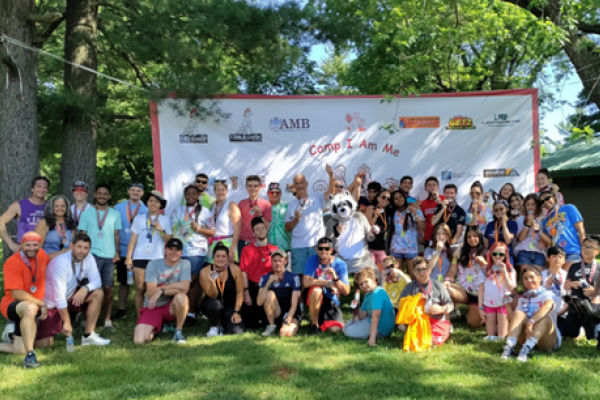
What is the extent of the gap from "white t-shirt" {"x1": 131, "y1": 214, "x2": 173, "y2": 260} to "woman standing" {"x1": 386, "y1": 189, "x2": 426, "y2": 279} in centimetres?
291

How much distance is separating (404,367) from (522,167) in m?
4.56

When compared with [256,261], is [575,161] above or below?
above

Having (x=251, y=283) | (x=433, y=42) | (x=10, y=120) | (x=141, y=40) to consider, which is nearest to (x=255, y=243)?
(x=251, y=283)

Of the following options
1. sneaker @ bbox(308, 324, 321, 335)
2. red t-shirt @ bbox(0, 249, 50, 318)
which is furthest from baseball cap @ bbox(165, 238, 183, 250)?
sneaker @ bbox(308, 324, 321, 335)

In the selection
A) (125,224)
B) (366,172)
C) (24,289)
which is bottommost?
(24,289)

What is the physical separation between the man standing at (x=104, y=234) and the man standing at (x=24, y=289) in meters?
0.88

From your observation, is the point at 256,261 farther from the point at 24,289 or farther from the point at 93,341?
the point at 24,289

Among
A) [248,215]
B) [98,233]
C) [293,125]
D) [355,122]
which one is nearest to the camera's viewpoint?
[98,233]

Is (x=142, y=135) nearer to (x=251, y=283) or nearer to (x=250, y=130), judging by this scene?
(x=250, y=130)

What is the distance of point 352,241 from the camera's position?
620 cm

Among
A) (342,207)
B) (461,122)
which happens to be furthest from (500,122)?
(342,207)

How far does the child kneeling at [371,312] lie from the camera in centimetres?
532

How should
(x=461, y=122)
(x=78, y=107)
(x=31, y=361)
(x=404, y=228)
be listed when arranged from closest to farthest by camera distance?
1. (x=31, y=361)
2. (x=404, y=228)
3. (x=78, y=107)
4. (x=461, y=122)

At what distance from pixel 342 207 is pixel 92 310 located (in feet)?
9.75
